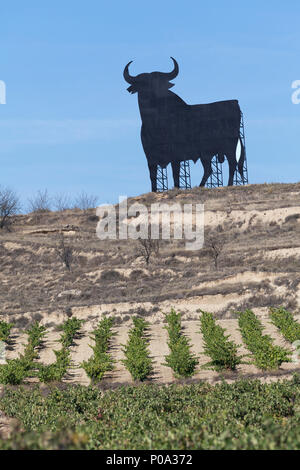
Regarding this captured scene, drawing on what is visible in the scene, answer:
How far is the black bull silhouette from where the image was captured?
5088cm

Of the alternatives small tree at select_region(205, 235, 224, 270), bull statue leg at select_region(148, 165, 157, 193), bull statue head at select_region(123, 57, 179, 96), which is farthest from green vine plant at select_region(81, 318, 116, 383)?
bull statue head at select_region(123, 57, 179, 96)

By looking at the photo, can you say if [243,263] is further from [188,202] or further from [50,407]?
[50,407]

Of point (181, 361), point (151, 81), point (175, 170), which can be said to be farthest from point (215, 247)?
point (181, 361)

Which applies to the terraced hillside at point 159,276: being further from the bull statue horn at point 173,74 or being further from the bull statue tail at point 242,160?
the bull statue horn at point 173,74

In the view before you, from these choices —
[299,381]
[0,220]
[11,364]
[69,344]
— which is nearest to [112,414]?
[299,381]

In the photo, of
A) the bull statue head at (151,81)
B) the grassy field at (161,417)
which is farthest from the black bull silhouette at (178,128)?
the grassy field at (161,417)

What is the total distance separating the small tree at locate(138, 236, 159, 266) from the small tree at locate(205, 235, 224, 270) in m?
3.29

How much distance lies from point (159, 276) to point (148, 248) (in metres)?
5.34

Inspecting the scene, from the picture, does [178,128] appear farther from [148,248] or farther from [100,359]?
[100,359]

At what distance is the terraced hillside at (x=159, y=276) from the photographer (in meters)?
26.7

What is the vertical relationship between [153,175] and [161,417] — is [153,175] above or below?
above

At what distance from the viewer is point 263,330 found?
25859 millimetres

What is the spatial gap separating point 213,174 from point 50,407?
124ft

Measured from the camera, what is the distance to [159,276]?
4003cm
